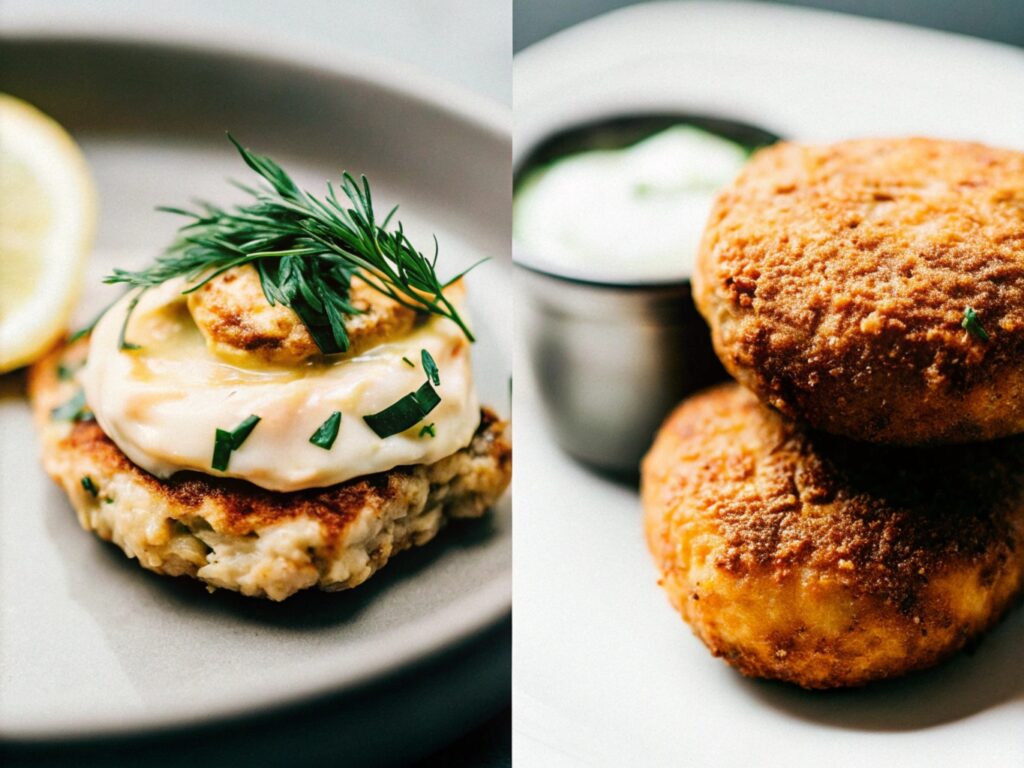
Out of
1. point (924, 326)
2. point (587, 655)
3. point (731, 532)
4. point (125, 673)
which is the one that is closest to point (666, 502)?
point (731, 532)

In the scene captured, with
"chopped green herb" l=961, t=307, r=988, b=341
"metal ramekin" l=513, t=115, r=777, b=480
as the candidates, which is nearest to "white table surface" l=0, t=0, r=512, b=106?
"metal ramekin" l=513, t=115, r=777, b=480

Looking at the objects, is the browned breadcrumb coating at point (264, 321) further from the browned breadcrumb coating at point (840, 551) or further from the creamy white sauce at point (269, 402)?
the browned breadcrumb coating at point (840, 551)

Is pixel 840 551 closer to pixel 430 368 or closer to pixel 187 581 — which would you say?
pixel 430 368

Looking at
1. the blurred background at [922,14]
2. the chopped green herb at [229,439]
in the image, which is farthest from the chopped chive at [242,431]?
the blurred background at [922,14]

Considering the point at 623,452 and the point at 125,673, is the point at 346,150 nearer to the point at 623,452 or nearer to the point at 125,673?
the point at 623,452

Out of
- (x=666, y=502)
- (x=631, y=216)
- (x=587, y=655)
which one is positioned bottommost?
(x=587, y=655)

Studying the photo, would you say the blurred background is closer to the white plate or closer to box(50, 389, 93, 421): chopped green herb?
the white plate
